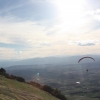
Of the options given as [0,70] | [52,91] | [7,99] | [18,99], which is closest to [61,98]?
[52,91]

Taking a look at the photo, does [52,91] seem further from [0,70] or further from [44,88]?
[0,70]

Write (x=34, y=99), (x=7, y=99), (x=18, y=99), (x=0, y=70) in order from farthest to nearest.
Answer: (x=0, y=70) → (x=34, y=99) → (x=18, y=99) → (x=7, y=99)

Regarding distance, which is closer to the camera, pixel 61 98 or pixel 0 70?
pixel 61 98

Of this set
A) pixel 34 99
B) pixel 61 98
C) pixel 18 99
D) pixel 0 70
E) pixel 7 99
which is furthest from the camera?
pixel 0 70

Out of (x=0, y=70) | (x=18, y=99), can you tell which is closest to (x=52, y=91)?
(x=0, y=70)

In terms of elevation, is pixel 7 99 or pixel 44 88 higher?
pixel 44 88

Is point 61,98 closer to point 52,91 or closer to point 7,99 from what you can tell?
point 52,91

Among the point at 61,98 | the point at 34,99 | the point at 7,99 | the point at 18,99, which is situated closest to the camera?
the point at 7,99

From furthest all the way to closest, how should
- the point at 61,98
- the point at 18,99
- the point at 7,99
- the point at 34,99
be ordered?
the point at 61,98
the point at 34,99
the point at 18,99
the point at 7,99

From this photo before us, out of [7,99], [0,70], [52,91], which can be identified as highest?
[0,70]
